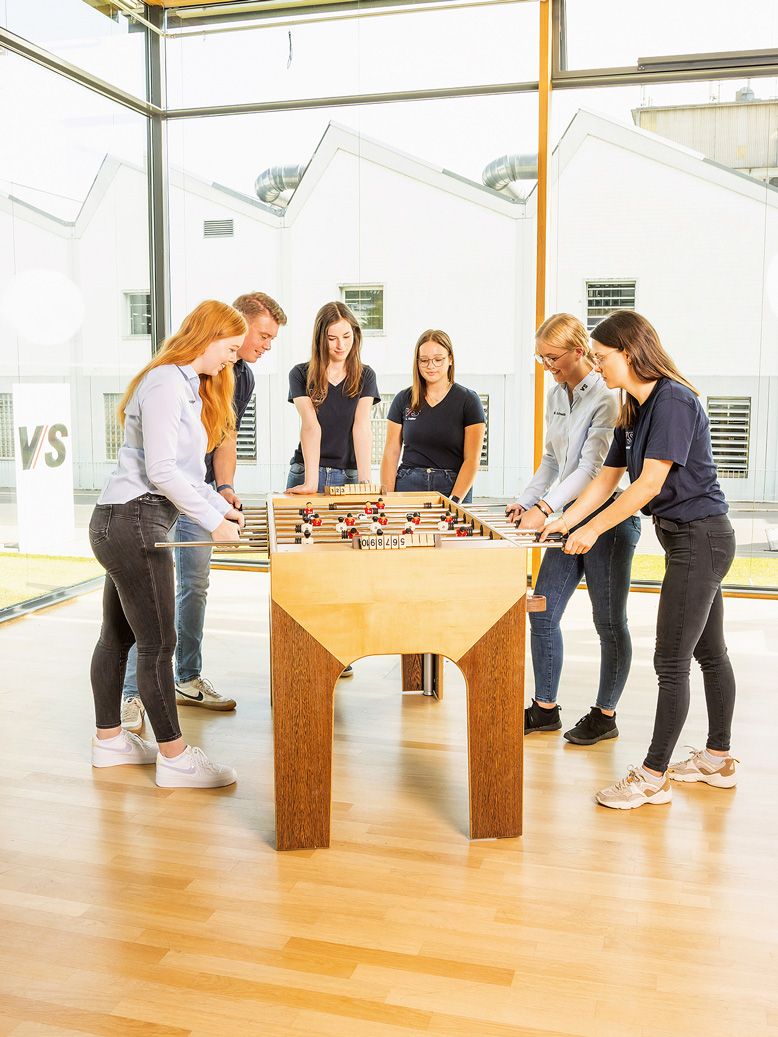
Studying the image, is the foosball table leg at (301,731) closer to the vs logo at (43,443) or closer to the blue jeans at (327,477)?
the blue jeans at (327,477)

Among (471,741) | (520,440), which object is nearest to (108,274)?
(520,440)

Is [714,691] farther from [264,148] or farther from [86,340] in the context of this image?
[264,148]

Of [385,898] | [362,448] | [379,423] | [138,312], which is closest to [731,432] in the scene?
[379,423]

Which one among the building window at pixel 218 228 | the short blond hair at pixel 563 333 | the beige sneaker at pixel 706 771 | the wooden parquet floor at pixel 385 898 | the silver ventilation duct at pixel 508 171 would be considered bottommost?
the wooden parquet floor at pixel 385 898

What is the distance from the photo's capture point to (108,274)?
239 inches

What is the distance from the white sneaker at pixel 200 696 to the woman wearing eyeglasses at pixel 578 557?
1.19 metres

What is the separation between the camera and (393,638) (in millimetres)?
2586

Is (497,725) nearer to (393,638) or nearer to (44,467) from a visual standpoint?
→ (393,638)

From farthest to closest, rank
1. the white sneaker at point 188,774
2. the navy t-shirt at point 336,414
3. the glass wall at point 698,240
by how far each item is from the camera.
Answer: the glass wall at point 698,240 → the navy t-shirt at point 336,414 → the white sneaker at point 188,774

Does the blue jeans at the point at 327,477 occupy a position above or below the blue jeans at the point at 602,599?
above

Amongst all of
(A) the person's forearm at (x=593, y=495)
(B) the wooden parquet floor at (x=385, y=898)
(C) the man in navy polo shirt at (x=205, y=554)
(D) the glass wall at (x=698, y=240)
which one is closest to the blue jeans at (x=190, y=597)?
(C) the man in navy polo shirt at (x=205, y=554)

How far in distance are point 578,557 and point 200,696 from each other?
1.59 metres

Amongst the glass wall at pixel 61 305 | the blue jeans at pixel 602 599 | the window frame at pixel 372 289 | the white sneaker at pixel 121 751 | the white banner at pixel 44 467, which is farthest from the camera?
the window frame at pixel 372 289

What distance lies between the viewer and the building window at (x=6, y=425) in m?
5.14
